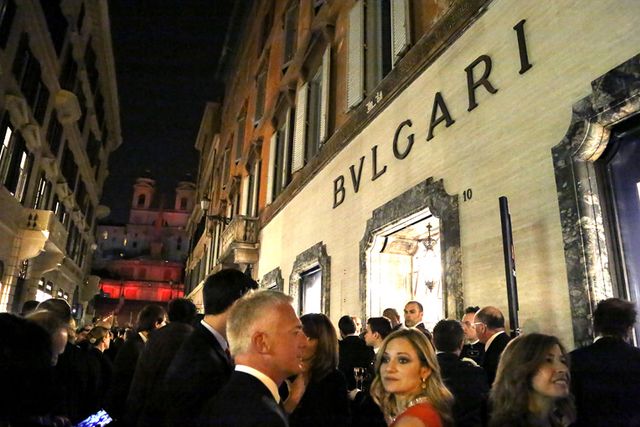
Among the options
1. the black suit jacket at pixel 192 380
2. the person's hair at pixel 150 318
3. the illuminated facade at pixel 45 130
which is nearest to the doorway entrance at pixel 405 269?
the person's hair at pixel 150 318

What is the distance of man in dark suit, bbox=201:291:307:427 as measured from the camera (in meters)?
1.51

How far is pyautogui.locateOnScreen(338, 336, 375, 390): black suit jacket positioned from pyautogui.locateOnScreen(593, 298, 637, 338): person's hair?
2.21 metres

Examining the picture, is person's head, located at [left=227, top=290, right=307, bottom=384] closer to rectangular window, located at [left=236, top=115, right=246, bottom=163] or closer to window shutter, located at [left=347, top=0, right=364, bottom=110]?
window shutter, located at [left=347, top=0, right=364, bottom=110]

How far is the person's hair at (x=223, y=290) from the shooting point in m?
2.48

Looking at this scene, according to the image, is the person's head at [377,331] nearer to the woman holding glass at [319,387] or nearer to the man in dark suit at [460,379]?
the man in dark suit at [460,379]

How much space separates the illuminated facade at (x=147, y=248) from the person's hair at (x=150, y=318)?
54.3 metres

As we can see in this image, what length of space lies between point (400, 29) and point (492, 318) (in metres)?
5.19

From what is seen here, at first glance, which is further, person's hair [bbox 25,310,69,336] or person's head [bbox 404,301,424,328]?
person's head [bbox 404,301,424,328]

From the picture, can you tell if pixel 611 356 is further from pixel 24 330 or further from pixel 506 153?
pixel 24 330

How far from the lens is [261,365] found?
5.61 feet

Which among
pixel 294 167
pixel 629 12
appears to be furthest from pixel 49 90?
pixel 629 12

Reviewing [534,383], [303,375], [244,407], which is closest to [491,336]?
[534,383]

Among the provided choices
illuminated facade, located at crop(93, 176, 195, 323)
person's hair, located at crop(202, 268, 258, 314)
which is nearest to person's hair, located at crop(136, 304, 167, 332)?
person's hair, located at crop(202, 268, 258, 314)

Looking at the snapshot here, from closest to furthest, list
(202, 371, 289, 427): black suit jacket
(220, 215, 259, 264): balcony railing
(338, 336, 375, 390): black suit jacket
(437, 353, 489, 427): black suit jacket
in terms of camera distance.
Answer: (202, 371, 289, 427): black suit jacket, (437, 353, 489, 427): black suit jacket, (338, 336, 375, 390): black suit jacket, (220, 215, 259, 264): balcony railing
